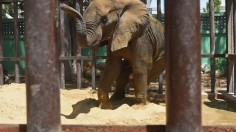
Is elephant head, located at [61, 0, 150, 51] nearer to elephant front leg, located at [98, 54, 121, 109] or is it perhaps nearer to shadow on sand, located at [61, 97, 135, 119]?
elephant front leg, located at [98, 54, 121, 109]

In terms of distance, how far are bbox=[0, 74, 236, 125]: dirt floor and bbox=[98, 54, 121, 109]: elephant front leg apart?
0.64ft

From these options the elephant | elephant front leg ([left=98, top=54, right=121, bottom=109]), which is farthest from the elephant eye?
elephant front leg ([left=98, top=54, right=121, bottom=109])

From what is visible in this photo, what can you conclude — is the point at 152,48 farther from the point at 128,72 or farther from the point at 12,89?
the point at 12,89

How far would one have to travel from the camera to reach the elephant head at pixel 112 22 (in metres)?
6.21

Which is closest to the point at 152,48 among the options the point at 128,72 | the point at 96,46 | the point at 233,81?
the point at 128,72

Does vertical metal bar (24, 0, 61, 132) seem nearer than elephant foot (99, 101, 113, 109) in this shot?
Yes

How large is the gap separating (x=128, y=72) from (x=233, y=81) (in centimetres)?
260

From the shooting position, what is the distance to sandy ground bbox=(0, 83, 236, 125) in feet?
20.5

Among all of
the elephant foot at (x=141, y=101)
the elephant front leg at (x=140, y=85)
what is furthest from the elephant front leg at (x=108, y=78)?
the elephant foot at (x=141, y=101)

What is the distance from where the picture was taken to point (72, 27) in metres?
15.2

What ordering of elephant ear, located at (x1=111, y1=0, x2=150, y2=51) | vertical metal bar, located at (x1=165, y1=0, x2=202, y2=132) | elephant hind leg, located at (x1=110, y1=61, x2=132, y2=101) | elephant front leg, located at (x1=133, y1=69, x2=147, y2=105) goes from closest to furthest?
vertical metal bar, located at (x1=165, y1=0, x2=202, y2=132) < elephant ear, located at (x1=111, y1=0, x2=150, y2=51) < elephant front leg, located at (x1=133, y1=69, x2=147, y2=105) < elephant hind leg, located at (x1=110, y1=61, x2=132, y2=101)

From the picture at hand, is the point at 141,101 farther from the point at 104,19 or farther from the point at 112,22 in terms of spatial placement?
the point at 104,19

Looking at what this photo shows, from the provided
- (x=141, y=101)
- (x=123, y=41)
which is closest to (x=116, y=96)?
(x=141, y=101)

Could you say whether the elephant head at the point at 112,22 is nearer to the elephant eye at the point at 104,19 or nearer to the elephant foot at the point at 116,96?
the elephant eye at the point at 104,19
